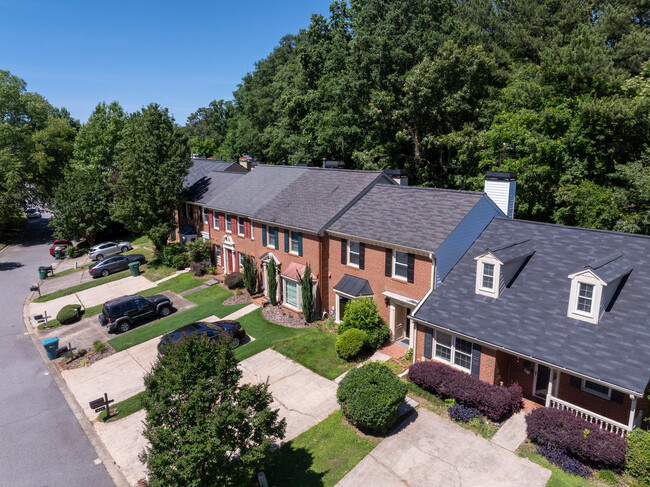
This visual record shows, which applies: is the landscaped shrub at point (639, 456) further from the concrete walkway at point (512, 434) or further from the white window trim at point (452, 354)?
the white window trim at point (452, 354)

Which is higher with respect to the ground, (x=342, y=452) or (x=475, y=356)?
(x=475, y=356)

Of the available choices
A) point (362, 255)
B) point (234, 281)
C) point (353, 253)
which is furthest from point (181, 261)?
point (362, 255)

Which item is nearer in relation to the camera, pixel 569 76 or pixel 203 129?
pixel 569 76

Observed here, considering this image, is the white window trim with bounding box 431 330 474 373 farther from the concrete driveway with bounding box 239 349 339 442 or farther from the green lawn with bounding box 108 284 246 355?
the green lawn with bounding box 108 284 246 355

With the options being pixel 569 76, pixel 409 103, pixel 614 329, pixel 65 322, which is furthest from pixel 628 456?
Result: pixel 65 322

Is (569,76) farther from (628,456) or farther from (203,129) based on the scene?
(203,129)

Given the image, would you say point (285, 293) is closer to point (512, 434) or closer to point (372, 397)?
point (372, 397)

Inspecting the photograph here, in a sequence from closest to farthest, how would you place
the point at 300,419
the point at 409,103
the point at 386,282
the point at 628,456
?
the point at 628,456 < the point at 300,419 < the point at 386,282 < the point at 409,103
